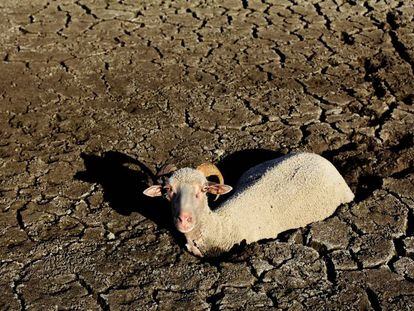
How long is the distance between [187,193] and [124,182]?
148cm

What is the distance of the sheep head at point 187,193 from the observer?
5.77 meters

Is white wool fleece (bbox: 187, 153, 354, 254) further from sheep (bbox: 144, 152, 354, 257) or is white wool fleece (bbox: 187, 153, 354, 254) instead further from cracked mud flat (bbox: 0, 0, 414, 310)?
cracked mud flat (bbox: 0, 0, 414, 310)

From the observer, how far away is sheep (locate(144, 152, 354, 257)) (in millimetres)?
5863

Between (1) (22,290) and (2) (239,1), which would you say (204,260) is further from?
(2) (239,1)

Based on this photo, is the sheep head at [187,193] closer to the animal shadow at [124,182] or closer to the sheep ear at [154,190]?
the sheep ear at [154,190]

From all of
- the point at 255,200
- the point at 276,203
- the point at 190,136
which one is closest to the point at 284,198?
the point at 276,203

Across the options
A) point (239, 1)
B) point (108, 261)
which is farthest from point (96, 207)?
point (239, 1)

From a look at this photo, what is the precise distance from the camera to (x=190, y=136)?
25.7 ft

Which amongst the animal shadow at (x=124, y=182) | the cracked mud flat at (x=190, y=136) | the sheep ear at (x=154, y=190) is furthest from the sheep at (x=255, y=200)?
the animal shadow at (x=124, y=182)

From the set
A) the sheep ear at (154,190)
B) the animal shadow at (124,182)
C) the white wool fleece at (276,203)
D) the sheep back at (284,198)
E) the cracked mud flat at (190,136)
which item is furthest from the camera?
the animal shadow at (124,182)

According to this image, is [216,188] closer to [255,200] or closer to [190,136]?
[255,200]

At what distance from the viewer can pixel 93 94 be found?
346 inches

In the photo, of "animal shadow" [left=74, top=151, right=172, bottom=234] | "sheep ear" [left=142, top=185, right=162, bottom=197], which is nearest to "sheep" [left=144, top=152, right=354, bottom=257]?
"sheep ear" [left=142, top=185, right=162, bottom=197]

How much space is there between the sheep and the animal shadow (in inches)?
19.3
